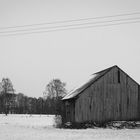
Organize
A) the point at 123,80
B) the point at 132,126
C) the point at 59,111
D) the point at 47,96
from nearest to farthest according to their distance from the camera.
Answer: the point at 132,126
the point at 123,80
the point at 59,111
the point at 47,96

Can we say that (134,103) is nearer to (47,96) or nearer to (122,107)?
(122,107)

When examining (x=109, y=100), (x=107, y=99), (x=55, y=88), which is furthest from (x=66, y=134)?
(x=55, y=88)

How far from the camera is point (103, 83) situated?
36844 millimetres

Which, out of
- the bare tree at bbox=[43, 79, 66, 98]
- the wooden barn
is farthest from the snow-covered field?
the bare tree at bbox=[43, 79, 66, 98]

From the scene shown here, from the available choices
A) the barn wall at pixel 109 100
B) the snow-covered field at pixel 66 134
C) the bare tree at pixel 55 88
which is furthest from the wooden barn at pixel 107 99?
the bare tree at pixel 55 88

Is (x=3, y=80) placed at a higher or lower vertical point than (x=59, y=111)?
higher

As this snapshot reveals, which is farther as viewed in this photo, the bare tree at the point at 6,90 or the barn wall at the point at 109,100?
the bare tree at the point at 6,90

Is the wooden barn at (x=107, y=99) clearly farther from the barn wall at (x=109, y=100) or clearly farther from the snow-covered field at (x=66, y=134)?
the snow-covered field at (x=66, y=134)

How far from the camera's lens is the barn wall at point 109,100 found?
36.0m

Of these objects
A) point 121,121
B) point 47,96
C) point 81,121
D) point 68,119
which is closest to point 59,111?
point 68,119

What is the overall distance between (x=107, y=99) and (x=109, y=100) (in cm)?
30

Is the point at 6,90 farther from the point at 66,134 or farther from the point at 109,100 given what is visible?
the point at 66,134

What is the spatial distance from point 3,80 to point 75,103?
179 feet

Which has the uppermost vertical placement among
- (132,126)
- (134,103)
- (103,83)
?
(103,83)
